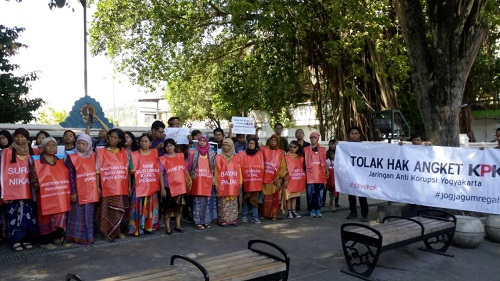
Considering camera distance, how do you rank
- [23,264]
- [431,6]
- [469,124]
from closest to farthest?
[23,264], [431,6], [469,124]

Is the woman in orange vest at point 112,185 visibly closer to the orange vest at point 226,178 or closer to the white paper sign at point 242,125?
the orange vest at point 226,178

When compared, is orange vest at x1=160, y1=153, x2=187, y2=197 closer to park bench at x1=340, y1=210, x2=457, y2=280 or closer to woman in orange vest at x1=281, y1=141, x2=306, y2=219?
woman in orange vest at x1=281, y1=141, x2=306, y2=219

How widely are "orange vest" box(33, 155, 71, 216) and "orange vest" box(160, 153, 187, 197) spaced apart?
151 centimetres

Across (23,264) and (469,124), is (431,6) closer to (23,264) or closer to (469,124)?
(23,264)

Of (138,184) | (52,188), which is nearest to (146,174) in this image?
(138,184)

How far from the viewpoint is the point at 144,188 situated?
267 inches

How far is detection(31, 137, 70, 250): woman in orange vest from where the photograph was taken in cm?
601

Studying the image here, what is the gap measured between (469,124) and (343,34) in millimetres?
8924

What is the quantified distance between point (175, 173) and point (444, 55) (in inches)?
218

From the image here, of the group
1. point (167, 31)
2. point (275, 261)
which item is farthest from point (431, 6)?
point (167, 31)

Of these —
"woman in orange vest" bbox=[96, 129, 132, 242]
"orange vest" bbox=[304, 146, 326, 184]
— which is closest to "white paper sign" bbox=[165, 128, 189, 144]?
"woman in orange vest" bbox=[96, 129, 132, 242]

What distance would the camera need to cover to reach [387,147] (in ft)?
23.9

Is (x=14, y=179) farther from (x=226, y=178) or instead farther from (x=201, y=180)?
(x=226, y=178)

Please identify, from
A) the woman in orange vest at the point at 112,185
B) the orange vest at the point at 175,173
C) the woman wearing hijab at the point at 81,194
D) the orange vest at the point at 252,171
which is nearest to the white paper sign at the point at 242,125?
the orange vest at the point at 252,171
